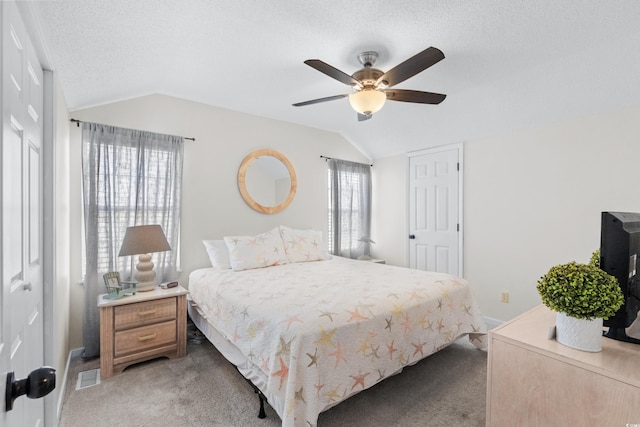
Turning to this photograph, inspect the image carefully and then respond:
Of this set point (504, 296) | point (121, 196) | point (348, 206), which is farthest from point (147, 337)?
point (504, 296)

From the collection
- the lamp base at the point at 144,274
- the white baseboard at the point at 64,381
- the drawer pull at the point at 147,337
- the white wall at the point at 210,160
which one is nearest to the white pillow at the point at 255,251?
the white wall at the point at 210,160

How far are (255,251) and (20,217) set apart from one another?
2.19m

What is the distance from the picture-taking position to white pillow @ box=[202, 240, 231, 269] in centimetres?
→ 308

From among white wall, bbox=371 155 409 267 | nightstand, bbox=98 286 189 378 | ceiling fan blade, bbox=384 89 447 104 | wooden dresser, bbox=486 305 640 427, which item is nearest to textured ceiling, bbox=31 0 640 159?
ceiling fan blade, bbox=384 89 447 104

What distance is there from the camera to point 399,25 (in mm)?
1924

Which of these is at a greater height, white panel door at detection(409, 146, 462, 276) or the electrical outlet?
white panel door at detection(409, 146, 462, 276)

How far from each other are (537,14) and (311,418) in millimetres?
2630

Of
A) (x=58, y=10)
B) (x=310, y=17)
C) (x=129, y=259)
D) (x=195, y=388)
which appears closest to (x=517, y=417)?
(x=195, y=388)

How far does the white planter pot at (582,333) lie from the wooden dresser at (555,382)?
0.02m

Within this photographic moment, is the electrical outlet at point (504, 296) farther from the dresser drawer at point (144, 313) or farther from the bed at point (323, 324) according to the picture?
the dresser drawer at point (144, 313)

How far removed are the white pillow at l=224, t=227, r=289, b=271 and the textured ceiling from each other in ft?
4.94

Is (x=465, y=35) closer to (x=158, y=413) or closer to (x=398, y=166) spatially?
(x=398, y=166)

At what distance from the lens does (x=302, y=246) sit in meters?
3.52

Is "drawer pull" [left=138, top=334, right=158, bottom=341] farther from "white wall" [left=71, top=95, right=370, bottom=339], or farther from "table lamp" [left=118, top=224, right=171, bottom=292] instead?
"white wall" [left=71, top=95, right=370, bottom=339]
